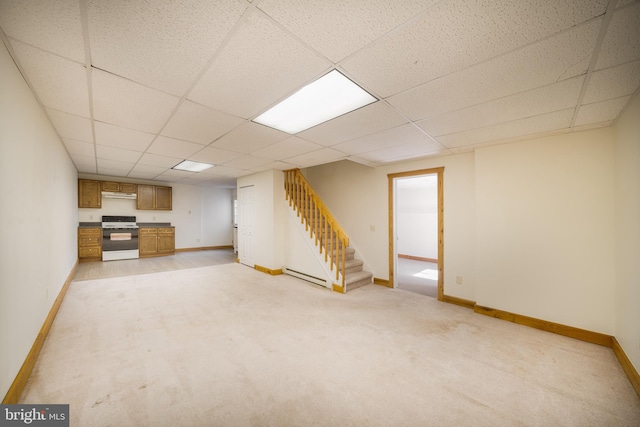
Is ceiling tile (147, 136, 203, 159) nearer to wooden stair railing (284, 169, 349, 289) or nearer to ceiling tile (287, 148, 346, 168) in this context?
ceiling tile (287, 148, 346, 168)

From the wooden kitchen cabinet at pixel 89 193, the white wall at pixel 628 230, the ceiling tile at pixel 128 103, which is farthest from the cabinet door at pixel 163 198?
the white wall at pixel 628 230

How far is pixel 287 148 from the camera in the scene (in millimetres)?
3744

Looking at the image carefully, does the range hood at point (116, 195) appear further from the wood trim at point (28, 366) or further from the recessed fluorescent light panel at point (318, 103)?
the recessed fluorescent light panel at point (318, 103)

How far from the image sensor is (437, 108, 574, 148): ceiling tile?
2471 mm

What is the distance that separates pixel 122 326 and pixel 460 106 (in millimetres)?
4592

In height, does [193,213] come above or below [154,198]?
below

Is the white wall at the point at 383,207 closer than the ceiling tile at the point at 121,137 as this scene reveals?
No

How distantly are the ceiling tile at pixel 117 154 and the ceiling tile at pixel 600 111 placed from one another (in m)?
6.08

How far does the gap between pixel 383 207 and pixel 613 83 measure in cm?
335

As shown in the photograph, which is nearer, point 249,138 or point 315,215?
point 249,138

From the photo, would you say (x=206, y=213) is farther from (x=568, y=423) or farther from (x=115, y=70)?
(x=568, y=423)

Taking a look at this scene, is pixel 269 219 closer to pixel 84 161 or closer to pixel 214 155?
pixel 214 155

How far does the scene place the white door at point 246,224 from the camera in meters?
6.41

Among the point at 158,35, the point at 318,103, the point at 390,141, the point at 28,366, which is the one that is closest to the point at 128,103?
the point at 158,35
